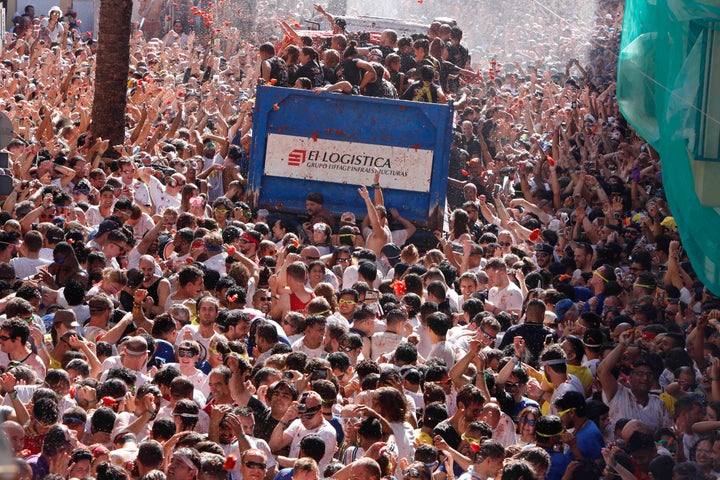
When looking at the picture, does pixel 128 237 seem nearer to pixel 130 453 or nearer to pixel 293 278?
pixel 293 278

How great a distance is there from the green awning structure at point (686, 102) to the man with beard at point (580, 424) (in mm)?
1145

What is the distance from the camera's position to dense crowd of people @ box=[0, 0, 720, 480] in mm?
7234

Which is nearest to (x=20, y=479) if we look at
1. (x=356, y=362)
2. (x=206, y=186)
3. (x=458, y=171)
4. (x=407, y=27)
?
(x=356, y=362)

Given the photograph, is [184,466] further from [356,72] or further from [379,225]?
[356,72]

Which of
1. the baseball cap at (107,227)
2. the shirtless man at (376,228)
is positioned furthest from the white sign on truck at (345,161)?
the baseball cap at (107,227)

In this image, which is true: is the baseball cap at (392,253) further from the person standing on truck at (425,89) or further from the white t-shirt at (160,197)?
the white t-shirt at (160,197)

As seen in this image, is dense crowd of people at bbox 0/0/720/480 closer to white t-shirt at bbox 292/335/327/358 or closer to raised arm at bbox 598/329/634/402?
raised arm at bbox 598/329/634/402

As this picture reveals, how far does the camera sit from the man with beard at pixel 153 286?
1029 centimetres

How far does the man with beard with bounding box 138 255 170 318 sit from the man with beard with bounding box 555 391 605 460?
145 inches

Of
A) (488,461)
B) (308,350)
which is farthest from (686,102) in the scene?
(308,350)

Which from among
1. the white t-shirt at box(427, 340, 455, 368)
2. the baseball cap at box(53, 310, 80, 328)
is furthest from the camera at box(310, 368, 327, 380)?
the baseball cap at box(53, 310, 80, 328)

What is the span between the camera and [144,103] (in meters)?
19.3

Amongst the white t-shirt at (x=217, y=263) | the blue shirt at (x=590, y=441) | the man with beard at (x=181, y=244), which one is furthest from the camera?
the man with beard at (x=181, y=244)

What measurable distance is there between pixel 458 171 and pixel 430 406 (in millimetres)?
10045
